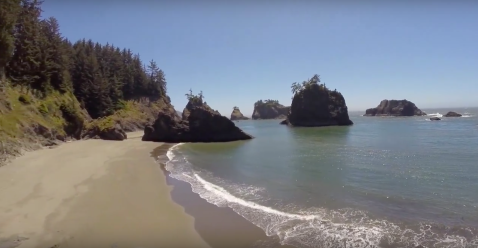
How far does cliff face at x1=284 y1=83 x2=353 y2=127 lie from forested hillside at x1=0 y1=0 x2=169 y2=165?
158 feet

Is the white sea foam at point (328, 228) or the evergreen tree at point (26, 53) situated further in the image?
the evergreen tree at point (26, 53)

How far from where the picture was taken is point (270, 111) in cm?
18350

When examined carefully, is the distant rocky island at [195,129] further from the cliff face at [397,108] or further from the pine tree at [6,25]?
the cliff face at [397,108]

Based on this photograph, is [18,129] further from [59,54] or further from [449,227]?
[449,227]

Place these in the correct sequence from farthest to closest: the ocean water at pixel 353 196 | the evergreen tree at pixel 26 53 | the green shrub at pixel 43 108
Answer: the evergreen tree at pixel 26 53 < the green shrub at pixel 43 108 < the ocean water at pixel 353 196

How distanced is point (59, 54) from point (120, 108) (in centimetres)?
2448

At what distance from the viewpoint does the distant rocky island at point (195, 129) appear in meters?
51.1

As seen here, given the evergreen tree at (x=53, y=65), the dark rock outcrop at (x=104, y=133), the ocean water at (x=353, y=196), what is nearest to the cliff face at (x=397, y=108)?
the evergreen tree at (x=53, y=65)

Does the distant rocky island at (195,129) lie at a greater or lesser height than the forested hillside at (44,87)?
lesser

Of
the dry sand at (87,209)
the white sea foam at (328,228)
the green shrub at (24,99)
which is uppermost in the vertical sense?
the green shrub at (24,99)

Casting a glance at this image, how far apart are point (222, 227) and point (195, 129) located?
132 feet

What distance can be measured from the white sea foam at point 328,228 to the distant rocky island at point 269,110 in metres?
168

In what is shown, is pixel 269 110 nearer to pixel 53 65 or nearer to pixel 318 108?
pixel 318 108

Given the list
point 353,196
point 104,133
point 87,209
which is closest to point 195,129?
point 104,133
